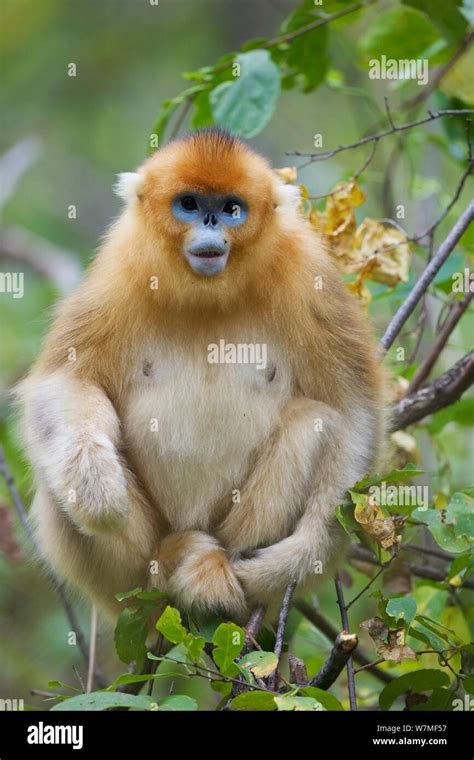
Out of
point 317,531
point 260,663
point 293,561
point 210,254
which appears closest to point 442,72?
point 210,254

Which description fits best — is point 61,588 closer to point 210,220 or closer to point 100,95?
point 210,220

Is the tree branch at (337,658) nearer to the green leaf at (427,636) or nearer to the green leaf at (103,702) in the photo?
the green leaf at (427,636)

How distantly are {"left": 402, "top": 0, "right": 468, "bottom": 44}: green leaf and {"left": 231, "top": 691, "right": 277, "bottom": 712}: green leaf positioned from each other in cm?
329

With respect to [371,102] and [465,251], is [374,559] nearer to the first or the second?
[465,251]

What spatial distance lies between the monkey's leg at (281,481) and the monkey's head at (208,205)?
629 millimetres

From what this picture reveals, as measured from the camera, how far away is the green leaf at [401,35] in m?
5.27

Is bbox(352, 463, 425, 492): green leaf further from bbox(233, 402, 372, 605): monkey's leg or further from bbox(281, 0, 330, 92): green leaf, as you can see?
bbox(281, 0, 330, 92): green leaf

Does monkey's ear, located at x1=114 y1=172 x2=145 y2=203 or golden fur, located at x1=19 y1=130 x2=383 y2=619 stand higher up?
monkey's ear, located at x1=114 y1=172 x2=145 y2=203

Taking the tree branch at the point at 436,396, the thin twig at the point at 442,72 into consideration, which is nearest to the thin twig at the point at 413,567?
the tree branch at the point at 436,396

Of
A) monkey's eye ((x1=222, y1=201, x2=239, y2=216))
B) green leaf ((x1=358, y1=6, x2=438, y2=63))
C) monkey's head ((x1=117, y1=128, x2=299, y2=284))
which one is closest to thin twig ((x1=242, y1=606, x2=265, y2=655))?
monkey's head ((x1=117, y1=128, x2=299, y2=284))

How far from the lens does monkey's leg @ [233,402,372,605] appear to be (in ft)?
12.7

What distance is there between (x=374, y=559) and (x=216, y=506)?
967mm

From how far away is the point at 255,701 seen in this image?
283cm

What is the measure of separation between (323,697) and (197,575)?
0.96m
